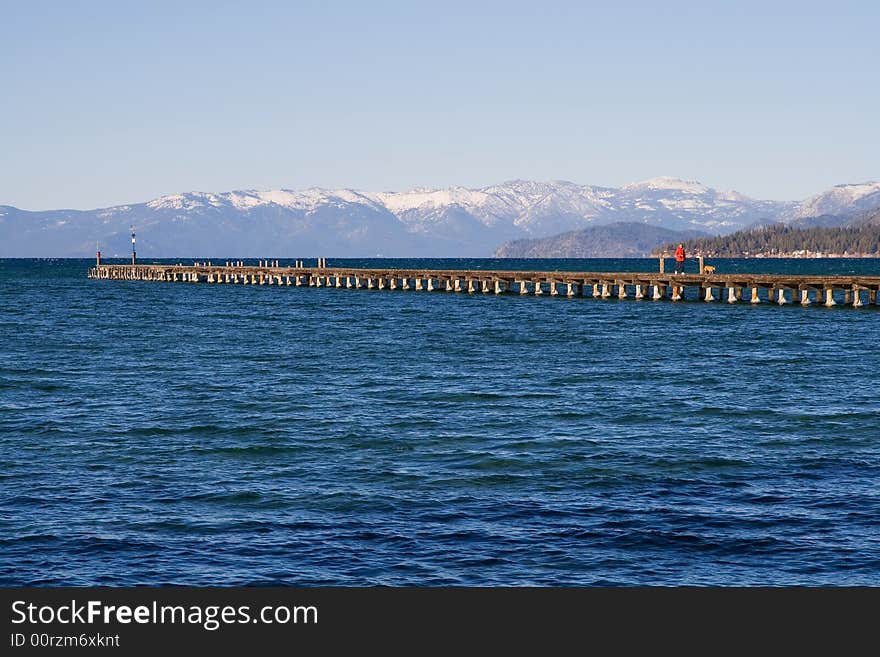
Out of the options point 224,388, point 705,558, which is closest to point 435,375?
point 224,388

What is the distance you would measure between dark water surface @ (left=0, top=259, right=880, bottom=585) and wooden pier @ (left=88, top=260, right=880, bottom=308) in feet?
75.0

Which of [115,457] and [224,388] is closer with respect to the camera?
[115,457]

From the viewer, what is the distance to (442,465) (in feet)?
75.0

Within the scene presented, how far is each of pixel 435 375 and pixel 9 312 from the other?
162ft

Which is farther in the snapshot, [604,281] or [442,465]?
[604,281]

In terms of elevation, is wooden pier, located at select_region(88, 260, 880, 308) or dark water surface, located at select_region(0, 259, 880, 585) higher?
wooden pier, located at select_region(88, 260, 880, 308)

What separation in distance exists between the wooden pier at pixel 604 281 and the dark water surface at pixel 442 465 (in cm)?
2286

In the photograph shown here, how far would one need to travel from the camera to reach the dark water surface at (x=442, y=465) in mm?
16516

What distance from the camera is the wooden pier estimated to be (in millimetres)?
70750

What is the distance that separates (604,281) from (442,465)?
6145 centimetres

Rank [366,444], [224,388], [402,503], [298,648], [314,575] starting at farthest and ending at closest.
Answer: [224,388] → [366,444] → [402,503] → [314,575] → [298,648]

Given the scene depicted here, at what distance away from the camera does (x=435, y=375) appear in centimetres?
3856

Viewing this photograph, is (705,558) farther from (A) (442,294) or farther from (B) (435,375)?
(A) (442,294)

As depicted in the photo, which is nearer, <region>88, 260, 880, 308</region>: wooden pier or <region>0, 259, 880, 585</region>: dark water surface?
<region>0, 259, 880, 585</region>: dark water surface
